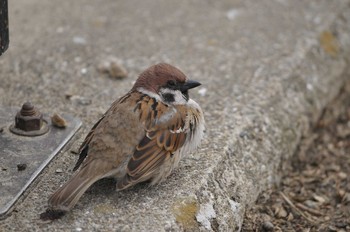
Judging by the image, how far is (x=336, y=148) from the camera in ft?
14.6

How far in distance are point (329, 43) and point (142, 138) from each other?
256cm

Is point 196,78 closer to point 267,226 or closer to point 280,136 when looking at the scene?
point 280,136

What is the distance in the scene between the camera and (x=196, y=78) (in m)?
4.38

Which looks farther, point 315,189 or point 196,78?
point 196,78

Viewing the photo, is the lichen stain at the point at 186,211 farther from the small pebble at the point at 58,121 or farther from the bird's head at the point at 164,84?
the small pebble at the point at 58,121

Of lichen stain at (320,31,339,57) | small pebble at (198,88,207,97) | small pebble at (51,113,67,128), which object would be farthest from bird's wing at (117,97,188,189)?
lichen stain at (320,31,339,57)

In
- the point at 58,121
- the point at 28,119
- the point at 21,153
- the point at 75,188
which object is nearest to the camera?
the point at 75,188

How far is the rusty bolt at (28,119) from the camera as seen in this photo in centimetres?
340

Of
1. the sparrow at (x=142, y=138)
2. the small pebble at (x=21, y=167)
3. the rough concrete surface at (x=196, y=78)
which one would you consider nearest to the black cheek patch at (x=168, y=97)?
the sparrow at (x=142, y=138)

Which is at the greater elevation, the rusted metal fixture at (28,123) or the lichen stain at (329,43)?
the lichen stain at (329,43)

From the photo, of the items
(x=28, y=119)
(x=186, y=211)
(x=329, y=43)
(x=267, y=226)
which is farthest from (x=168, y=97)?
(x=329, y=43)

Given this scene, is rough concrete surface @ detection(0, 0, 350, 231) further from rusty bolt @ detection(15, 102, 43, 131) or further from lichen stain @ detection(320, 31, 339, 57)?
rusty bolt @ detection(15, 102, 43, 131)

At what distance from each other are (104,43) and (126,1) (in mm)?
805

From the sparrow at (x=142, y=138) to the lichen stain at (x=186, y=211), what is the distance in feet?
0.58
